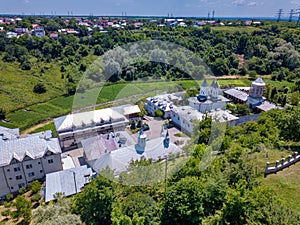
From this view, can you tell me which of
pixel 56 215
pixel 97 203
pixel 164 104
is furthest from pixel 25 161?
pixel 164 104

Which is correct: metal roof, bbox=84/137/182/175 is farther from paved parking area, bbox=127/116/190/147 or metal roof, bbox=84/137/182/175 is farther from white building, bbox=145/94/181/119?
white building, bbox=145/94/181/119

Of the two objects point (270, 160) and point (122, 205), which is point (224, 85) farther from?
point (122, 205)

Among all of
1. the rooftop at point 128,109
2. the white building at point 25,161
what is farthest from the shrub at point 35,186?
the rooftop at point 128,109

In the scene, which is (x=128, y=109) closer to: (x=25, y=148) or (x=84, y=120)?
(x=84, y=120)

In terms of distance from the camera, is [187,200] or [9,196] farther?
[9,196]

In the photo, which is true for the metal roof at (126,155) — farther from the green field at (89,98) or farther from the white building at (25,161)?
the green field at (89,98)
